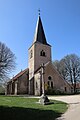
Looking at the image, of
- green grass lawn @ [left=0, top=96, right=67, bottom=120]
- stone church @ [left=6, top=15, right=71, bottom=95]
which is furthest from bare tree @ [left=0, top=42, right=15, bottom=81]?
green grass lawn @ [left=0, top=96, right=67, bottom=120]

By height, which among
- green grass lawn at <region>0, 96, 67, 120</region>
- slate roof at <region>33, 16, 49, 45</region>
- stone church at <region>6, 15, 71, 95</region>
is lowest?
green grass lawn at <region>0, 96, 67, 120</region>

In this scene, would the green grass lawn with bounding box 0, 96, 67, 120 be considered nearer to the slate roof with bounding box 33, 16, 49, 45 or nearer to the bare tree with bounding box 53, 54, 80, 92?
the slate roof with bounding box 33, 16, 49, 45

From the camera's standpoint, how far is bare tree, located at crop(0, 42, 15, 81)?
3366 cm

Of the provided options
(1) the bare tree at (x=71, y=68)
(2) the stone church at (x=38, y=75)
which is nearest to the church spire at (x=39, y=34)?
(2) the stone church at (x=38, y=75)

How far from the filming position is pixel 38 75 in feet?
131

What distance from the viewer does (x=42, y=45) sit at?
46.2m

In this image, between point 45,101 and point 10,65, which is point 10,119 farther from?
point 10,65

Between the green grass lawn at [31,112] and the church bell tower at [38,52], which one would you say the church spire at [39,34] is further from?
the green grass lawn at [31,112]

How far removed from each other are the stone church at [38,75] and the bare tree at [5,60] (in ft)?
22.4

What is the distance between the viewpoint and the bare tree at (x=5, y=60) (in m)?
33.7

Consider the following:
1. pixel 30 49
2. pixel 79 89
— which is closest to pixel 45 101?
pixel 30 49

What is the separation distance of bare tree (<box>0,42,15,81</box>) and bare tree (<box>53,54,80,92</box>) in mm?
21324

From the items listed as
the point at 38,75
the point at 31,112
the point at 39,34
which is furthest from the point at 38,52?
the point at 31,112

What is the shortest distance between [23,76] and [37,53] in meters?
6.86
